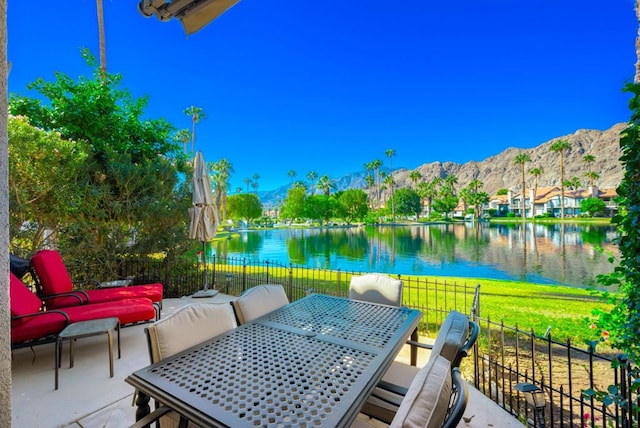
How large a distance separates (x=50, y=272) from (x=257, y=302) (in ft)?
11.3

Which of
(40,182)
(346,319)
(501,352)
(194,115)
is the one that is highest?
(194,115)

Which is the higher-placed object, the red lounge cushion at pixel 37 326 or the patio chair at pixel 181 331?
the patio chair at pixel 181 331

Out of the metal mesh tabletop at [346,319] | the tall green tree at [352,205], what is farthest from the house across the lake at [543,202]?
the metal mesh tabletop at [346,319]

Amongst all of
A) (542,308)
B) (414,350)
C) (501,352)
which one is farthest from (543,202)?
(414,350)

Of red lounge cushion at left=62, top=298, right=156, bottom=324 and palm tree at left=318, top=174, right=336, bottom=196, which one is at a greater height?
palm tree at left=318, top=174, right=336, bottom=196

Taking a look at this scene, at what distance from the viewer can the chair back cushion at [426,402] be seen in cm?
79

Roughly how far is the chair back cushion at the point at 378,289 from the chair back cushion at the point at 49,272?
4143mm

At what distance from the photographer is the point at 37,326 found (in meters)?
2.79

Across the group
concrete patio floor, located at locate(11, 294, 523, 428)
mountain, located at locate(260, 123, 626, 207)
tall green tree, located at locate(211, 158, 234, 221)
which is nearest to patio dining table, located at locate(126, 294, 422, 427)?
concrete patio floor, located at locate(11, 294, 523, 428)

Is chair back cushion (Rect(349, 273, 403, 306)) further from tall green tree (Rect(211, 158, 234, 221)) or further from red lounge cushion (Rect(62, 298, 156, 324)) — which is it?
tall green tree (Rect(211, 158, 234, 221))

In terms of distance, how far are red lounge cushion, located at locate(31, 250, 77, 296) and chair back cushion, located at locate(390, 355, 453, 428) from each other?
4.89 metres

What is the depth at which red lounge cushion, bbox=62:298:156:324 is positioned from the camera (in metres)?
3.17

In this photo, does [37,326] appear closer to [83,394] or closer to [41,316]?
[41,316]

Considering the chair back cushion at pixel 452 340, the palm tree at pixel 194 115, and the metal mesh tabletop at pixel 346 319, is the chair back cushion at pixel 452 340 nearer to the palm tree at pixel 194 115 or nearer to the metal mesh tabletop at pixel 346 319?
the metal mesh tabletop at pixel 346 319
